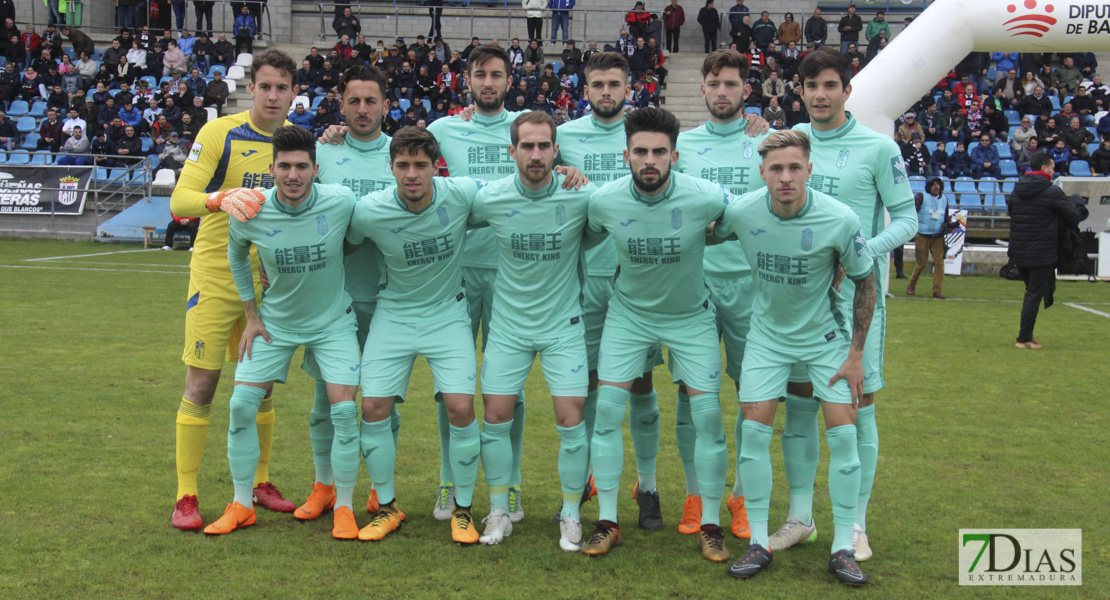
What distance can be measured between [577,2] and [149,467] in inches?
1111

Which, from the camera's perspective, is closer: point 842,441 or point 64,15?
point 842,441

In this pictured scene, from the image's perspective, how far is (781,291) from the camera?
180 inches

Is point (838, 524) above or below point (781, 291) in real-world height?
below

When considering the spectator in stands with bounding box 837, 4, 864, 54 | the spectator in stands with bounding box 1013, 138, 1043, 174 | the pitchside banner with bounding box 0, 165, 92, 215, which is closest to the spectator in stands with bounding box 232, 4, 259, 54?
the pitchside banner with bounding box 0, 165, 92, 215

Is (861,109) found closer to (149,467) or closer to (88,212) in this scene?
(149,467)

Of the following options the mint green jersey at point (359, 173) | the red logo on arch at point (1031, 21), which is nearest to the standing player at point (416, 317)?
the mint green jersey at point (359, 173)

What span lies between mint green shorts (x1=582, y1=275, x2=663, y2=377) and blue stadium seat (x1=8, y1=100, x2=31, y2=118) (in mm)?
26421

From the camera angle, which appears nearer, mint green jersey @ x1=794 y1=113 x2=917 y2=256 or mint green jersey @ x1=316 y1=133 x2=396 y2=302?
mint green jersey @ x1=794 y1=113 x2=917 y2=256

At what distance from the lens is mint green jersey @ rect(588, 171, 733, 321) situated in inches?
188

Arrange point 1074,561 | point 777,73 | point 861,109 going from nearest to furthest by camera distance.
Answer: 1. point 1074,561
2. point 861,109
3. point 777,73

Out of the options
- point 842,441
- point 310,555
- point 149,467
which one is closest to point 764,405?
point 842,441

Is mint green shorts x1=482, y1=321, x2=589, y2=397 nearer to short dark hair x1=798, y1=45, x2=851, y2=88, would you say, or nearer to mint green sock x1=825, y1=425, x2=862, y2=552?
mint green sock x1=825, y1=425, x2=862, y2=552

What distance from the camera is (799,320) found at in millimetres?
4590

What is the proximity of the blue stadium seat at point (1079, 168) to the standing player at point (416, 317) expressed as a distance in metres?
21.5
